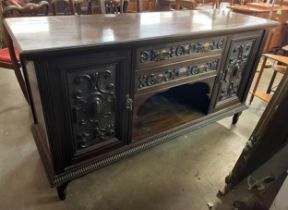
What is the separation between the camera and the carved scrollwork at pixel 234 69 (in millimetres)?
1535

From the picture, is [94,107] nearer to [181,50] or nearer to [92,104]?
[92,104]

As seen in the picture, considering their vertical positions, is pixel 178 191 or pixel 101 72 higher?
pixel 101 72

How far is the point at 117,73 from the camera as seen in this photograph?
42.6 inches

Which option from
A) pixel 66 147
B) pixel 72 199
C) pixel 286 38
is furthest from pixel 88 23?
pixel 286 38

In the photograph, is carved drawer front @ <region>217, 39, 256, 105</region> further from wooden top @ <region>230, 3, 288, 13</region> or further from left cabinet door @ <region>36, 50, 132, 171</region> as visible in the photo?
wooden top @ <region>230, 3, 288, 13</region>

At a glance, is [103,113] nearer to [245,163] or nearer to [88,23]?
[88,23]

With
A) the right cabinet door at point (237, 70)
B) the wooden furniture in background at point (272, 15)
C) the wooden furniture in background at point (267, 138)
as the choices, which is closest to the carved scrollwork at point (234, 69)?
the right cabinet door at point (237, 70)

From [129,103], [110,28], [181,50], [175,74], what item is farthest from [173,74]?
[110,28]

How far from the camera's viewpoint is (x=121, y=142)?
4.33 ft

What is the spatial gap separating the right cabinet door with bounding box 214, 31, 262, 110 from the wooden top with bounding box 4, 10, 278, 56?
0.10 meters

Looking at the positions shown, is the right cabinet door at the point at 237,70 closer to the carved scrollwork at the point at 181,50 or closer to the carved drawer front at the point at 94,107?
the carved scrollwork at the point at 181,50

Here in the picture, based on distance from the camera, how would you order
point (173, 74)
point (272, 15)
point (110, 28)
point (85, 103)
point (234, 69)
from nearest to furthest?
point (85, 103), point (110, 28), point (173, 74), point (234, 69), point (272, 15)

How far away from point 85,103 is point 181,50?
0.58 meters

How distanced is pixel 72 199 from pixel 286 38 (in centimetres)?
404
